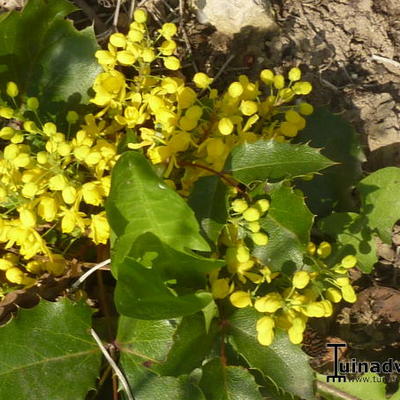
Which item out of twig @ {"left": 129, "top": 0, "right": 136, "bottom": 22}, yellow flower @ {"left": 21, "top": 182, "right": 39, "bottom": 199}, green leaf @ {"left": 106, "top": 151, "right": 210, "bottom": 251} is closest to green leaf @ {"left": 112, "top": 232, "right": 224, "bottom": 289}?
green leaf @ {"left": 106, "top": 151, "right": 210, "bottom": 251}

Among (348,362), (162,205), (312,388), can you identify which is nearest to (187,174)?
(162,205)

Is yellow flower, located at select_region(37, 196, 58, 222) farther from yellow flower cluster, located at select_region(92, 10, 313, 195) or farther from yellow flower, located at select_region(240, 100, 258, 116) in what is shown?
yellow flower, located at select_region(240, 100, 258, 116)

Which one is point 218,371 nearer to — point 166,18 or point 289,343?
point 289,343

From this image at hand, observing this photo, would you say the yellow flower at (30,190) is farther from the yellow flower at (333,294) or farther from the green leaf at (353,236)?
the green leaf at (353,236)

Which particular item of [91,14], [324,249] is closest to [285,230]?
[324,249]

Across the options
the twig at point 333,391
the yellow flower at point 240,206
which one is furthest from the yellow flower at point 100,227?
the twig at point 333,391
